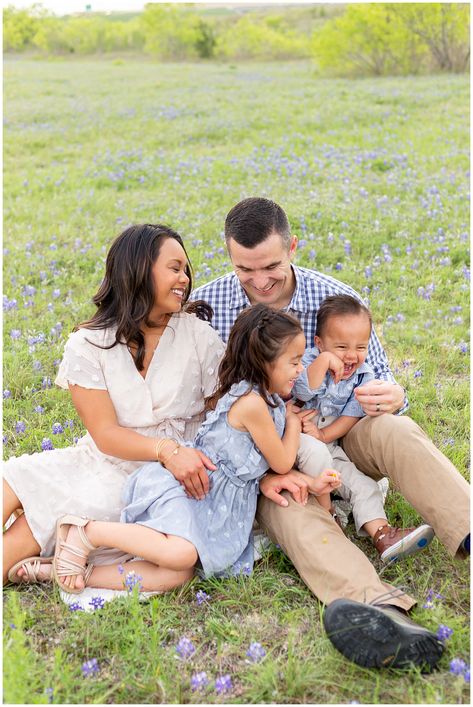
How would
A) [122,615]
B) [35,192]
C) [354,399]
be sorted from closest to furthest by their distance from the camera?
[122,615], [354,399], [35,192]

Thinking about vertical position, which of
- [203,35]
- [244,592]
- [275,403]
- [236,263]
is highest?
[203,35]

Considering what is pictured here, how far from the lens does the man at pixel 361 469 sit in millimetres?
2863

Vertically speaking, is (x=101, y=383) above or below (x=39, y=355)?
above

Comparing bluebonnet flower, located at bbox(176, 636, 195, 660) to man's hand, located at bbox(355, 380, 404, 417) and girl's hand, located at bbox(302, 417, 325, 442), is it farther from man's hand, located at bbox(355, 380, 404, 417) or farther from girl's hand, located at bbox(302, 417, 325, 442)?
man's hand, located at bbox(355, 380, 404, 417)

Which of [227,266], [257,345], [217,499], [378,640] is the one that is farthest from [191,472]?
[227,266]

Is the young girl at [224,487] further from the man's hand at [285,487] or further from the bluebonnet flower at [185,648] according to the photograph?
the bluebonnet flower at [185,648]

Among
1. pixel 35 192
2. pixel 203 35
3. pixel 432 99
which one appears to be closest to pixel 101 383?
pixel 35 192

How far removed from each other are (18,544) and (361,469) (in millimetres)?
1710

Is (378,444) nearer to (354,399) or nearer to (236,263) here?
(354,399)

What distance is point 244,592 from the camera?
339 cm

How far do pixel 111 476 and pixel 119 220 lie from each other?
19.4 ft

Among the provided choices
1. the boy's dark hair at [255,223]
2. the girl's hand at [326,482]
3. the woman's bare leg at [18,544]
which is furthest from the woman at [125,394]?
the girl's hand at [326,482]

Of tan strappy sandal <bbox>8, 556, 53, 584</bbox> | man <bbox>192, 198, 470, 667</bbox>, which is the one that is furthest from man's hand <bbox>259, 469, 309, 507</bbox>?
tan strappy sandal <bbox>8, 556, 53, 584</bbox>

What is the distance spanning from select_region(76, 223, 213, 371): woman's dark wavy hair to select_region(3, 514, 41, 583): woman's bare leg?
93 centimetres
